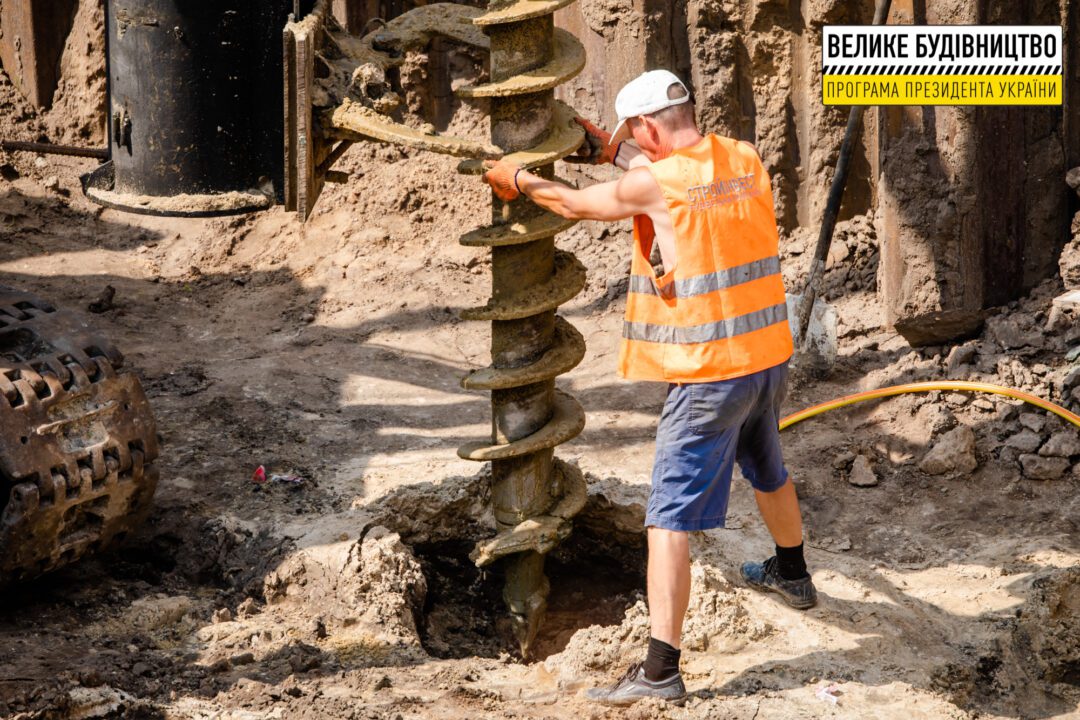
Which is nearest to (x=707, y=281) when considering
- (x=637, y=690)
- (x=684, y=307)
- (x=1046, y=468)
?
(x=684, y=307)

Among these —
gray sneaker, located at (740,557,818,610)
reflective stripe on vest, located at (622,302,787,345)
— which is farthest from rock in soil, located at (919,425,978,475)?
reflective stripe on vest, located at (622,302,787,345)

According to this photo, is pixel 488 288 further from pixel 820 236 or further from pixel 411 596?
pixel 411 596

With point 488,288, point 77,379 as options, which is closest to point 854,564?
point 77,379

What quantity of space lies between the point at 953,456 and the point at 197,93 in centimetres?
393

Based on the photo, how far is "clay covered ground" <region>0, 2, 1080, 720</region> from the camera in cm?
489

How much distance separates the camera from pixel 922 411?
274 inches

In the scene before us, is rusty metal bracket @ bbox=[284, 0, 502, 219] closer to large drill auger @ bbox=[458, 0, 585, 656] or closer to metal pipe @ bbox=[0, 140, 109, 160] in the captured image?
large drill auger @ bbox=[458, 0, 585, 656]

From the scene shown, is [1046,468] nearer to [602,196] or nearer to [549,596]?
[549,596]

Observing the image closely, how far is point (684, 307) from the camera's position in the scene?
4.62 m

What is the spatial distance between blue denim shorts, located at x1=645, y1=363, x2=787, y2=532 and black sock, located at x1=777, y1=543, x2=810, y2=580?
0.63 m

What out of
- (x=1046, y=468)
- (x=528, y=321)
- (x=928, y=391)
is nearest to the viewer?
(x=528, y=321)

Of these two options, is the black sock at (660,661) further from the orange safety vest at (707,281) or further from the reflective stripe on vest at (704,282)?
the reflective stripe on vest at (704,282)

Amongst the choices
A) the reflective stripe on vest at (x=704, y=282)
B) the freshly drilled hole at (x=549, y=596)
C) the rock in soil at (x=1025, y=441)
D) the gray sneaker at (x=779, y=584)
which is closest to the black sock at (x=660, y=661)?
the gray sneaker at (x=779, y=584)

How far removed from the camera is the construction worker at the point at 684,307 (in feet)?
15.1
